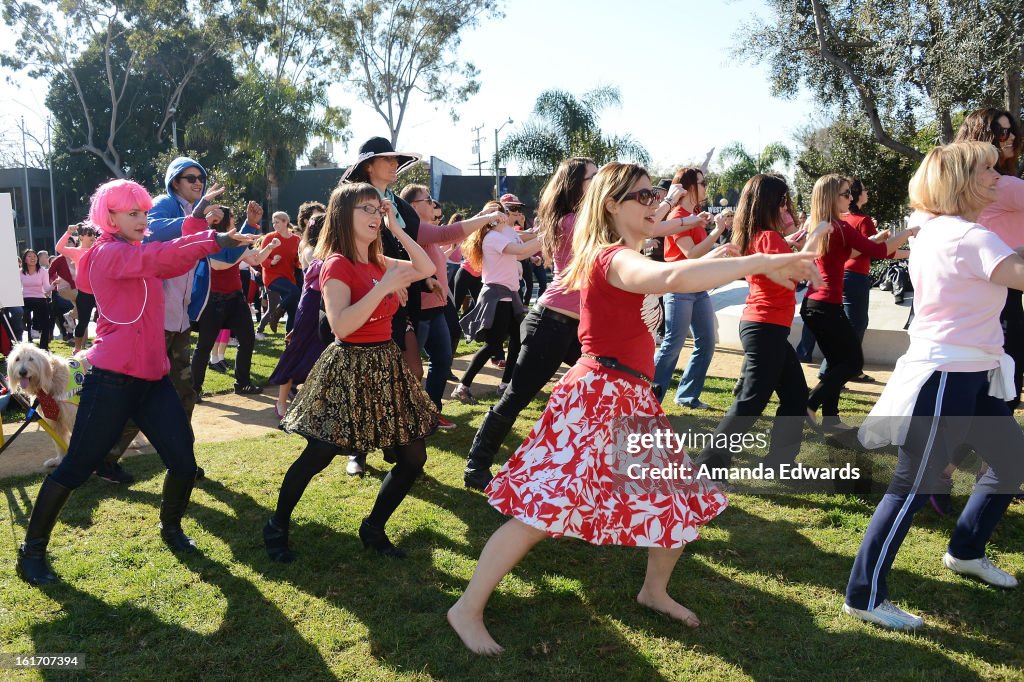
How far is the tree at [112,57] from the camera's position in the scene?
1490 inches

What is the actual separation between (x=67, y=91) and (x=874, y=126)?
3948cm

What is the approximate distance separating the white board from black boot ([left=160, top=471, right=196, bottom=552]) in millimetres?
3508

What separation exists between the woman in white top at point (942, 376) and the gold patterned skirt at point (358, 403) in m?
2.12

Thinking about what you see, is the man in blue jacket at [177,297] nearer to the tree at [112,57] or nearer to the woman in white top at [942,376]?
the woman in white top at [942,376]

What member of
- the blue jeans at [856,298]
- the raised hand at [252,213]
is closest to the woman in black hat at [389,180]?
the blue jeans at [856,298]

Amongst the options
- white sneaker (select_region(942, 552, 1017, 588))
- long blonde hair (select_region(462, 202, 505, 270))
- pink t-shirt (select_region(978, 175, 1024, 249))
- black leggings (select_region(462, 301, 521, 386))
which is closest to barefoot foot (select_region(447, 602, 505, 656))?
white sneaker (select_region(942, 552, 1017, 588))

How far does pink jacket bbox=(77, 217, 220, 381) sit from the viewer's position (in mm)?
3529

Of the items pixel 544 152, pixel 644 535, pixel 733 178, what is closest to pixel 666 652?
pixel 644 535

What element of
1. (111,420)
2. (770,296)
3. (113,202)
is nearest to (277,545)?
(111,420)

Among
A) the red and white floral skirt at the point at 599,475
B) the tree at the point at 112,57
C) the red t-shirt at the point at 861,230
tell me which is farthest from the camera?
the tree at the point at 112,57

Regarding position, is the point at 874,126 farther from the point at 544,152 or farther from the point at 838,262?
the point at 544,152

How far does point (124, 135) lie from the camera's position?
41.3 meters

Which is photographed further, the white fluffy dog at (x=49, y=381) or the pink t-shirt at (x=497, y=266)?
the pink t-shirt at (x=497, y=266)

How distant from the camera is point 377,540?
4000 mm
